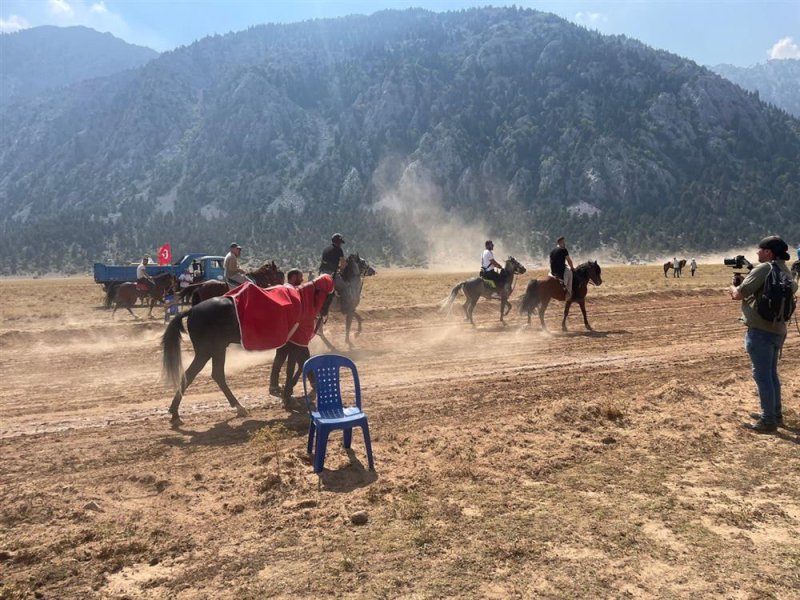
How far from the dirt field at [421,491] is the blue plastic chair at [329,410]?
260 millimetres

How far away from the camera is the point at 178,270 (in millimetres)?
29125

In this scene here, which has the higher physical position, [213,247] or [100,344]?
[213,247]

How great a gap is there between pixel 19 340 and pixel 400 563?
1513 cm

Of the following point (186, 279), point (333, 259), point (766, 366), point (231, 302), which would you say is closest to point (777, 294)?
point (766, 366)

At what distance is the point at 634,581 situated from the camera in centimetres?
377

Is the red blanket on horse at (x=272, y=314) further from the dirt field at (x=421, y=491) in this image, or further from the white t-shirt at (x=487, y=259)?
the white t-shirt at (x=487, y=259)

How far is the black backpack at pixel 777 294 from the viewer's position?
240 inches

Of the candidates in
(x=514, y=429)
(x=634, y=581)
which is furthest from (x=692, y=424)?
(x=634, y=581)

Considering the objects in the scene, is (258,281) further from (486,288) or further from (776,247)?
(776,247)

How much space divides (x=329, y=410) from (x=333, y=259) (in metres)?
7.54

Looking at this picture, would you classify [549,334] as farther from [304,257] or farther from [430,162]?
[430,162]

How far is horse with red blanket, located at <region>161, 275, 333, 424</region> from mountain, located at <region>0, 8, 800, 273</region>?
86.8 meters

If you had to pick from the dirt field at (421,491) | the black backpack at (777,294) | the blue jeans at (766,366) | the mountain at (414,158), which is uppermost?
the mountain at (414,158)

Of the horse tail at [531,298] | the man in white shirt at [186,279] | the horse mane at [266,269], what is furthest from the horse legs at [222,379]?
the man in white shirt at [186,279]
